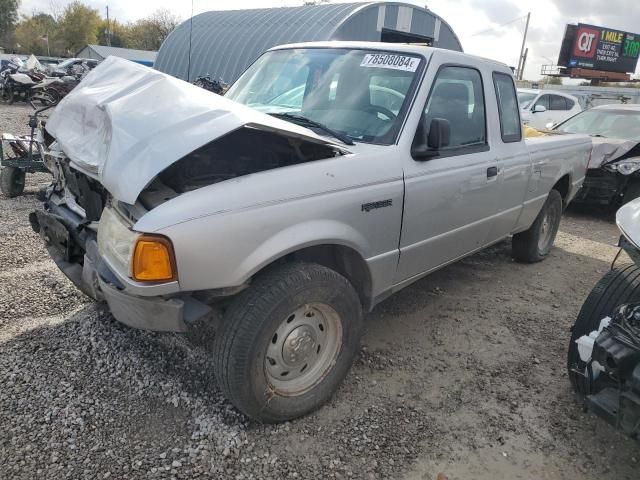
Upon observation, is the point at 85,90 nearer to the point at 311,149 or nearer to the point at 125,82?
the point at 125,82

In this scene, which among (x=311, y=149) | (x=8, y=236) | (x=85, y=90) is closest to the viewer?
(x=311, y=149)

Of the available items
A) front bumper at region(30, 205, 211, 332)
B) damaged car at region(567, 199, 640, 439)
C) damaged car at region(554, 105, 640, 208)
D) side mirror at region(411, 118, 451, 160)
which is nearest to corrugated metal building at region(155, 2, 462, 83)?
damaged car at region(554, 105, 640, 208)

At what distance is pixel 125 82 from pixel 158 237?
150cm

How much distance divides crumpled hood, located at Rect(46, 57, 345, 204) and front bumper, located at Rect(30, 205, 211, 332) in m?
0.41

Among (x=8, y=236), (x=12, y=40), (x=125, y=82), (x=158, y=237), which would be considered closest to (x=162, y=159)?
(x=158, y=237)

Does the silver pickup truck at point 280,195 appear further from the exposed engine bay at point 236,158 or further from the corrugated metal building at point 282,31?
the corrugated metal building at point 282,31

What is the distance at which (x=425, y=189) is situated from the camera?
3135 mm

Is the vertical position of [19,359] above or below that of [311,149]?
below

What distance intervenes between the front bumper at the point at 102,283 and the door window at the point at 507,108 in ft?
9.70

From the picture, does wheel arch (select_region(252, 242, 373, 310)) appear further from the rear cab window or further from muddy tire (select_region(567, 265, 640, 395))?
muddy tire (select_region(567, 265, 640, 395))

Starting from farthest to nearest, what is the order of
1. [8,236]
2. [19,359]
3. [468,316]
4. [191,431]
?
[8,236] < [468,316] < [19,359] < [191,431]

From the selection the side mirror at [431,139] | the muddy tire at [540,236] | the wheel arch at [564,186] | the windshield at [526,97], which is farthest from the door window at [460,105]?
the windshield at [526,97]

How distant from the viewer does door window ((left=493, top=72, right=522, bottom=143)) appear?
409cm

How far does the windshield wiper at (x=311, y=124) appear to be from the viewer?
3.00 meters
